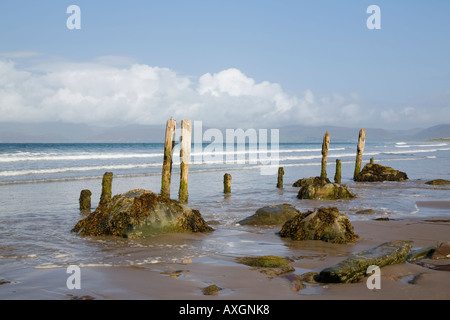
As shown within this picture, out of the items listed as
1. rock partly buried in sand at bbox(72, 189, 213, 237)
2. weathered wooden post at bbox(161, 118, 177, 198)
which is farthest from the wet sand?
weathered wooden post at bbox(161, 118, 177, 198)

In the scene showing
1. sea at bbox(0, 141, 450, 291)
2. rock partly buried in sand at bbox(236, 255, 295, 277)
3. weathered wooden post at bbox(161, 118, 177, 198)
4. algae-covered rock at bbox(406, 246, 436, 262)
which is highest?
weathered wooden post at bbox(161, 118, 177, 198)

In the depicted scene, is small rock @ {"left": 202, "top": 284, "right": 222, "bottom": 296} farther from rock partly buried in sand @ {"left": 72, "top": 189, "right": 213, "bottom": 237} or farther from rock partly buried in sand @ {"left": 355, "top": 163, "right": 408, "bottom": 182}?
rock partly buried in sand @ {"left": 355, "top": 163, "right": 408, "bottom": 182}

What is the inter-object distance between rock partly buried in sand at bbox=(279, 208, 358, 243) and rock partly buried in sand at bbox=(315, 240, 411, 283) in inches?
76.1

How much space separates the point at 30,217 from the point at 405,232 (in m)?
10.1

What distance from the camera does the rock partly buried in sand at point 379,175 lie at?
87.0ft

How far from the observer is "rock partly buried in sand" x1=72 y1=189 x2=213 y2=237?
10.1 m

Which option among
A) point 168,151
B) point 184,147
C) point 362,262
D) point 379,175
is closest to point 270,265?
point 362,262

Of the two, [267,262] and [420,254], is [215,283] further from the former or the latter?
[420,254]

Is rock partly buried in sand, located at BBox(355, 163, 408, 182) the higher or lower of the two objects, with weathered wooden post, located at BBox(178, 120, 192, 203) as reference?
lower

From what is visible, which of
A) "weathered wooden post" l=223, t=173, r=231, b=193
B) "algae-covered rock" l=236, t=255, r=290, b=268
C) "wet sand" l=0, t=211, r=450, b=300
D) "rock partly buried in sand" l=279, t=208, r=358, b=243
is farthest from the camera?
"weathered wooden post" l=223, t=173, r=231, b=193

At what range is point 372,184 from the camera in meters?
25.0
